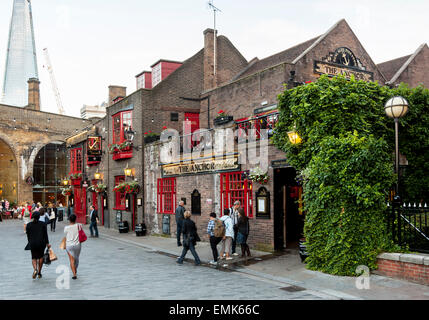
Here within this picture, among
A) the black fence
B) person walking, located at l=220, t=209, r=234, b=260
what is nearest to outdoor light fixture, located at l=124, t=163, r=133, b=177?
person walking, located at l=220, t=209, r=234, b=260

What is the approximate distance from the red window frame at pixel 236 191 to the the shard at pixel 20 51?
126 meters

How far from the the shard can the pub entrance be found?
12786 centimetres

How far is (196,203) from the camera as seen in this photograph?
17203 millimetres

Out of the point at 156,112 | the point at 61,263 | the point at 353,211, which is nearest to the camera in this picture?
the point at 353,211

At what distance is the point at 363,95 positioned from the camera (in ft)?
34.9

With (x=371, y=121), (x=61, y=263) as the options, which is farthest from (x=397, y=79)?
(x=61, y=263)

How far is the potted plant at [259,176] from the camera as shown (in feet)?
44.3

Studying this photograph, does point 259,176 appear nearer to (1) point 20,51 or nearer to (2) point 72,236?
(2) point 72,236

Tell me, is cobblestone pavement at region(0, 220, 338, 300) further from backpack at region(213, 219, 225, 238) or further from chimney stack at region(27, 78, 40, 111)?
chimney stack at region(27, 78, 40, 111)

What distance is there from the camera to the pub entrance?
1356 centimetres

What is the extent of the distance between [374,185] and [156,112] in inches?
586

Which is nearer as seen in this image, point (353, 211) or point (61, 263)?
point (353, 211)

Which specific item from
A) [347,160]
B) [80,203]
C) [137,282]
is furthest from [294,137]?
[80,203]
